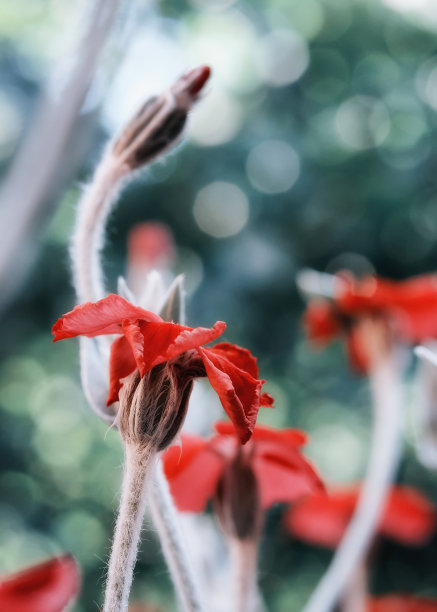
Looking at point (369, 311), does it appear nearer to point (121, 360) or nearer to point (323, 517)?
point (323, 517)

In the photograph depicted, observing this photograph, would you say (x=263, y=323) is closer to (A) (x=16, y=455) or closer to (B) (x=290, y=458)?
(A) (x=16, y=455)

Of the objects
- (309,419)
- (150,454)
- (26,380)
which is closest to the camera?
(150,454)

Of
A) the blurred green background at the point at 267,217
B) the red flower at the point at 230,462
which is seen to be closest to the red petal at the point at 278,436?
the red flower at the point at 230,462

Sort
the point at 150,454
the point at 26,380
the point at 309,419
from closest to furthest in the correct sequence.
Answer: the point at 150,454, the point at 309,419, the point at 26,380

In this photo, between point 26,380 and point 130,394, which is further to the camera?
point 26,380

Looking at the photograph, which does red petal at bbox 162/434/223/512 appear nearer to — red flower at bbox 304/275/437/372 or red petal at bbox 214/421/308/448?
red petal at bbox 214/421/308/448

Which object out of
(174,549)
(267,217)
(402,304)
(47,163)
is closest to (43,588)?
(174,549)

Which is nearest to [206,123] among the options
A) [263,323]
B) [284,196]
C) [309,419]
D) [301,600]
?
[284,196]

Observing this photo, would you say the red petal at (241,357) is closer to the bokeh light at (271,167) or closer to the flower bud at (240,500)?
the flower bud at (240,500)
